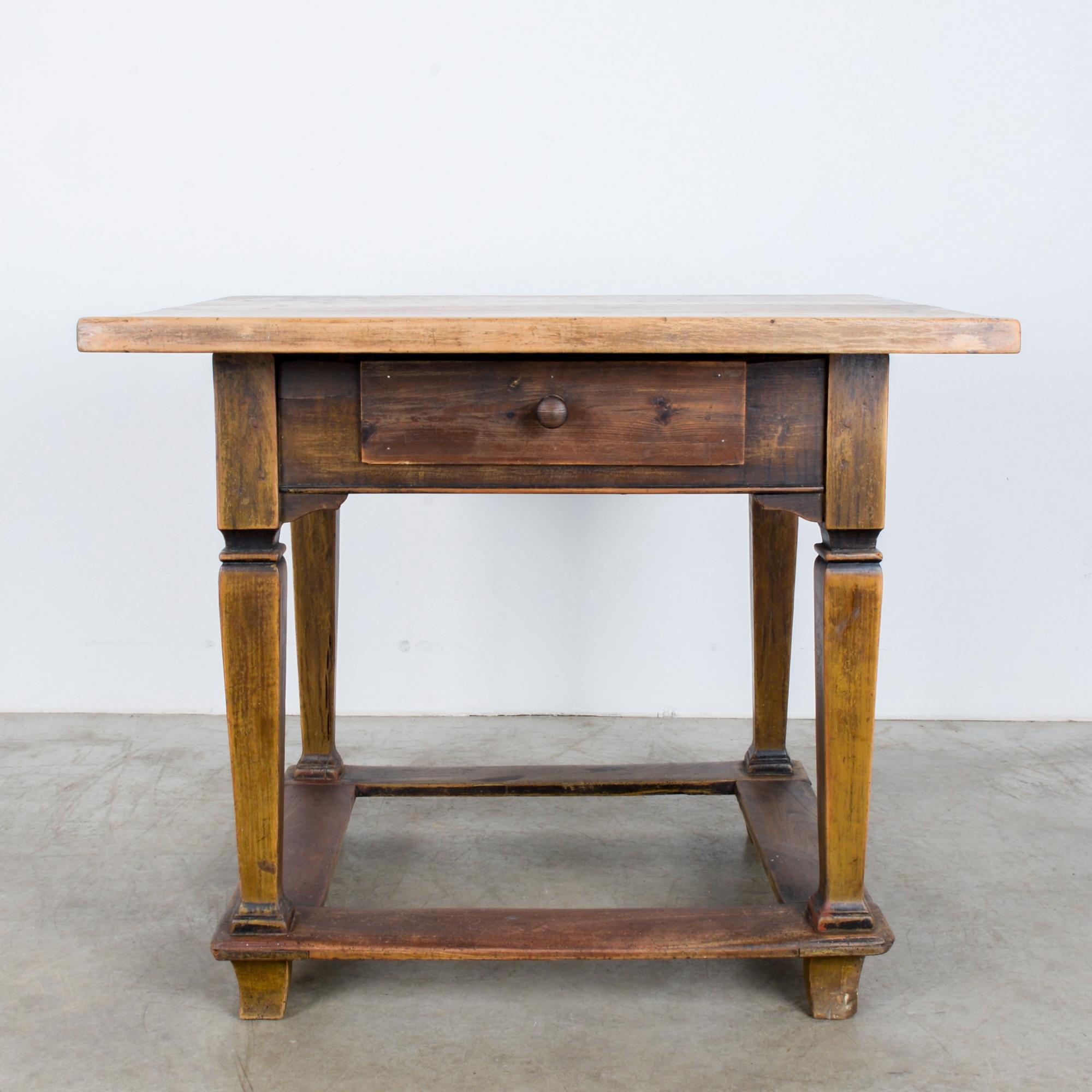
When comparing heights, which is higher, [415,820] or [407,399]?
[407,399]

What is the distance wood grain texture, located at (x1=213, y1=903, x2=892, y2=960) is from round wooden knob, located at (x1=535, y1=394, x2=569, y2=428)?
74cm

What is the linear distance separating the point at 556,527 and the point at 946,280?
3.64ft

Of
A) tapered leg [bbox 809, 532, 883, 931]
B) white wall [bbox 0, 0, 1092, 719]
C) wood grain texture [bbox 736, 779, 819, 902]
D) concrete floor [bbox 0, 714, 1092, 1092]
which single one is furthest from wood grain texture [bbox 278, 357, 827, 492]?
white wall [bbox 0, 0, 1092, 719]

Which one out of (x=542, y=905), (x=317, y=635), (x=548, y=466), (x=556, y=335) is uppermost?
(x=556, y=335)

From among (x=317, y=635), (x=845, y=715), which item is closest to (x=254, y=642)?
(x=317, y=635)

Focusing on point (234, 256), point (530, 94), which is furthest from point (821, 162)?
point (234, 256)

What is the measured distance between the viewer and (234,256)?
298cm

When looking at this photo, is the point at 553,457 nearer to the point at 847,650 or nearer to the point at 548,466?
the point at 548,466

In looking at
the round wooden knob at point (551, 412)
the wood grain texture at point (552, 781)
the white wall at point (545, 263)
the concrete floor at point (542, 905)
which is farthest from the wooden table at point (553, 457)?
the white wall at point (545, 263)

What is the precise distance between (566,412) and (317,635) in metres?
0.97

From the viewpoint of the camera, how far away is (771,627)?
95.0 inches

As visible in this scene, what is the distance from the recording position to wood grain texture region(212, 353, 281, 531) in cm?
165

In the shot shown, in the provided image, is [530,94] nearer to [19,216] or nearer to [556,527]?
[556,527]

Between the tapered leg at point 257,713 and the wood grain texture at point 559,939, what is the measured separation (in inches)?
1.5
